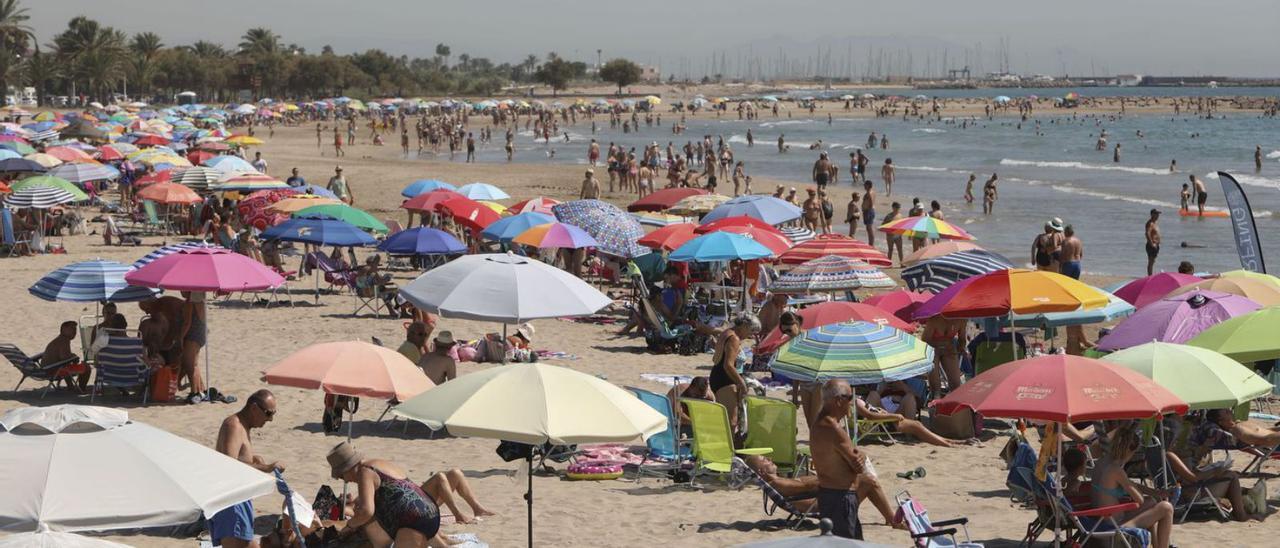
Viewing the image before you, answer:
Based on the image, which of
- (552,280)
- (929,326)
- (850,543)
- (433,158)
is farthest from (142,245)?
(433,158)

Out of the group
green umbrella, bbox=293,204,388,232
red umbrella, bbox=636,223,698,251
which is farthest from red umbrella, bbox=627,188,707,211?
green umbrella, bbox=293,204,388,232

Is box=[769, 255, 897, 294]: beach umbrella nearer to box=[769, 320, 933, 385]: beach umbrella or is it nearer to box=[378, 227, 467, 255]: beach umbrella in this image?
→ box=[769, 320, 933, 385]: beach umbrella

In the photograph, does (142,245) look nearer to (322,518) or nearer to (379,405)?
(379,405)

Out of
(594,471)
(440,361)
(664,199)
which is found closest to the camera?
(594,471)

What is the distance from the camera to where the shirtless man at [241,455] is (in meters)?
7.15

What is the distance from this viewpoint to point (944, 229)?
1758 cm

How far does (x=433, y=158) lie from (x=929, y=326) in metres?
45.6

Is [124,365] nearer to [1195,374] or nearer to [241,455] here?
[241,455]

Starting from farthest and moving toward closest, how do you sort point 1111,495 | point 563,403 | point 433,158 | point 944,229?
point 433,158 < point 944,229 < point 1111,495 < point 563,403

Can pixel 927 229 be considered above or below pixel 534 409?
below

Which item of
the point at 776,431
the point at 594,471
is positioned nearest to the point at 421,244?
the point at 594,471

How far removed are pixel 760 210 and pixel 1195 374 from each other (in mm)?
11546

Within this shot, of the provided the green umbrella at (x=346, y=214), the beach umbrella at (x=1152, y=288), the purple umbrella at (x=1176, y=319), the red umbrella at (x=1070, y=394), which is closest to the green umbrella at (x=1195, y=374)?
the red umbrella at (x=1070, y=394)

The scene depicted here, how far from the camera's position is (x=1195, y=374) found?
7949 millimetres
